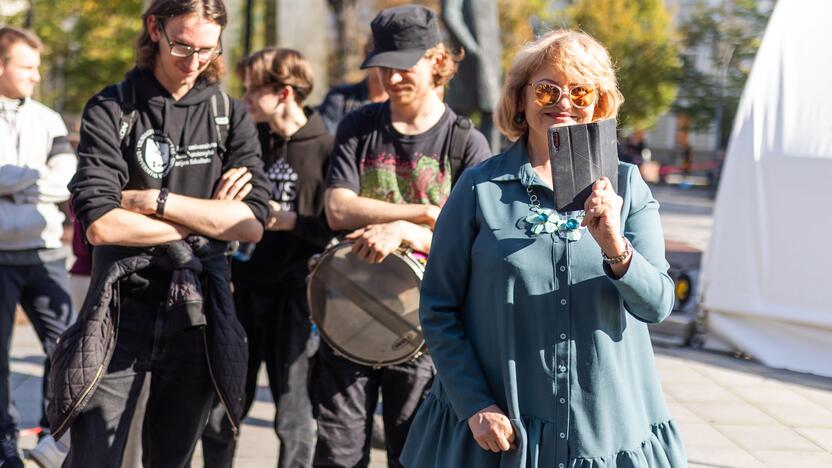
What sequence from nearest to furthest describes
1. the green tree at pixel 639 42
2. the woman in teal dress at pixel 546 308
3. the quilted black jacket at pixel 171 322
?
the woman in teal dress at pixel 546 308 < the quilted black jacket at pixel 171 322 < the green tree at pixel 639 42

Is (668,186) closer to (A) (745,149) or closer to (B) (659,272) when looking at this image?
(A) (745,149)

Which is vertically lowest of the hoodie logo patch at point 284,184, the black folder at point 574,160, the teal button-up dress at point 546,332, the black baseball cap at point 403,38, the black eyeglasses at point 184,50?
the teal button-up dress at point 546,332

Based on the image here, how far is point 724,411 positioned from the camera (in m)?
6.59

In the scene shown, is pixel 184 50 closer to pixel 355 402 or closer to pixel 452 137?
pixel 452 137

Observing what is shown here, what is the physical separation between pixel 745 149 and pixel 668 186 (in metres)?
33.2

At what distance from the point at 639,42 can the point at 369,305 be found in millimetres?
42982

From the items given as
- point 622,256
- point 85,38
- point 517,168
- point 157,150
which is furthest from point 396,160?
point 85,38

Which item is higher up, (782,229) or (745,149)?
(745,149)

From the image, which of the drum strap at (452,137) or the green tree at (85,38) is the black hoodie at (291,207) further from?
the green tree at (85,38)

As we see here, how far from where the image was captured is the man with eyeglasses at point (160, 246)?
3504 millimetres

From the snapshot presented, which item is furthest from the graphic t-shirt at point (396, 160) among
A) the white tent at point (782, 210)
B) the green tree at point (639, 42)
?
the green tree at point (639, 42)

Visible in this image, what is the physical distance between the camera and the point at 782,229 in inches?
317

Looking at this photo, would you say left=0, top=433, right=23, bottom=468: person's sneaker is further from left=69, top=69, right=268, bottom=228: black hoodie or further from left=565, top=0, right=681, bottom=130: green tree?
left=565, top=0, right=681, bottom=130: green tree

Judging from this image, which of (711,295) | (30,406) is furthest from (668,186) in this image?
(30,406)
